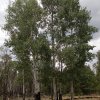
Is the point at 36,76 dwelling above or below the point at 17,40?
below

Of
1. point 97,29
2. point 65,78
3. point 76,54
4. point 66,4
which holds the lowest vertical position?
point 65,78

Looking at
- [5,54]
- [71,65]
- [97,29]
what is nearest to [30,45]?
[71,65]

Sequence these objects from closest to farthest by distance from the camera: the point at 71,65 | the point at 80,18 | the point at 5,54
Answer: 1. the point at 71,65
2. the point at 80,18
3. the point at 5,54

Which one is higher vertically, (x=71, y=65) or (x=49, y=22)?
(x=49, y=22)

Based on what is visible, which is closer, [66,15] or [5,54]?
[66,15]

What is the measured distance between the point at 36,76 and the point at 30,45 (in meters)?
3.84

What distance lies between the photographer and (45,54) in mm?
39156

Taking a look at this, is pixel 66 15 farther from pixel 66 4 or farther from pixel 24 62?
pixel 24 62

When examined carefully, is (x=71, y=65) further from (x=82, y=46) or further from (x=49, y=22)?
(x=49, y=22)

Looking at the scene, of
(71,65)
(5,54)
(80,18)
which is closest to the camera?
(71,65)

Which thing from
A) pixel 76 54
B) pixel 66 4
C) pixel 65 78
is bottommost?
pixel 65 78

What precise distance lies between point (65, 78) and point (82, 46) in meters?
4.51

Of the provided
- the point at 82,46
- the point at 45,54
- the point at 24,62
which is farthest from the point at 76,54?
the point at 24,62

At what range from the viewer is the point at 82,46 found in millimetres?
38469
